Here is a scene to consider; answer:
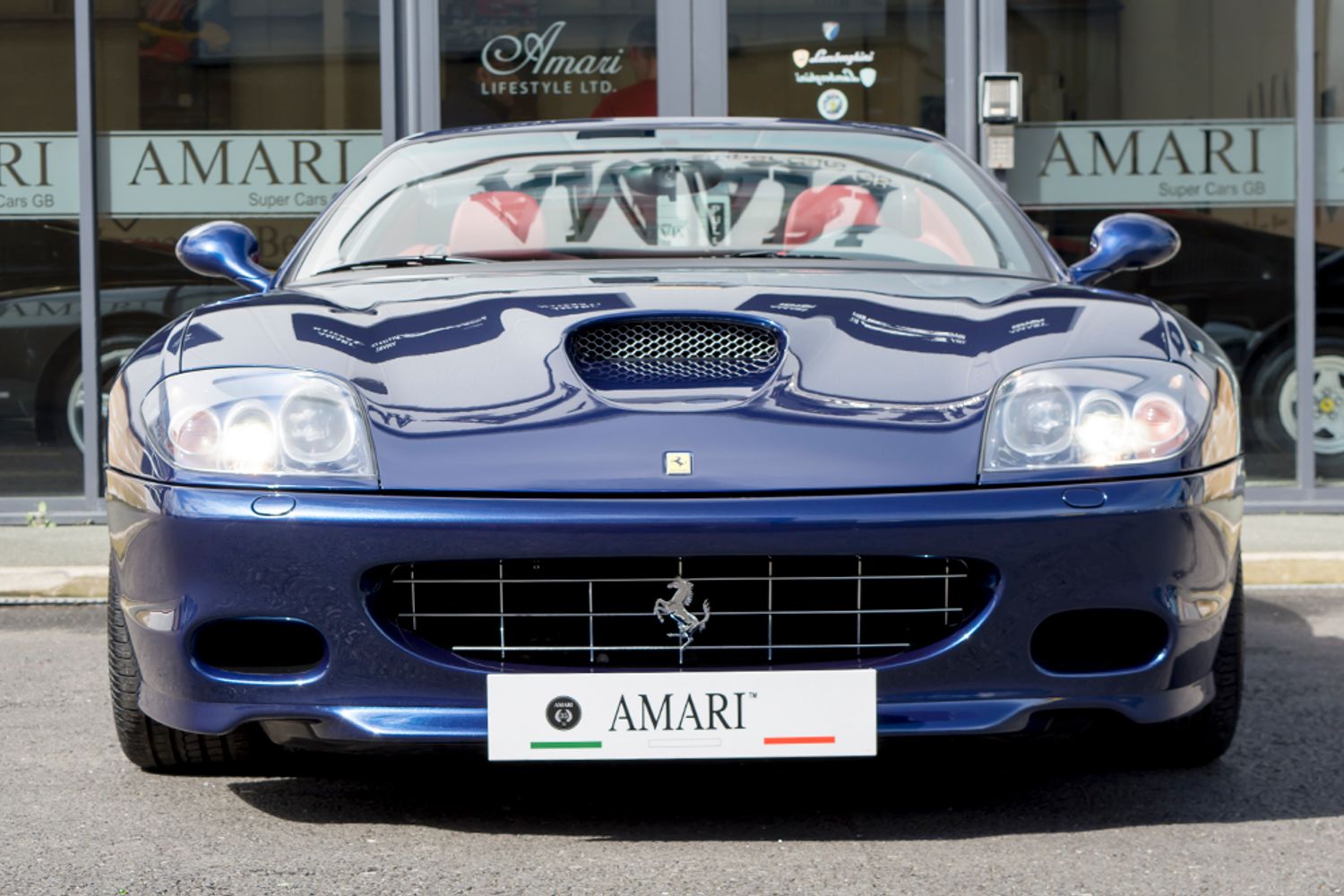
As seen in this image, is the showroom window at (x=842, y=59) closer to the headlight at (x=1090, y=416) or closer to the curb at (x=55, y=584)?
the curb at (x=55, y=584)

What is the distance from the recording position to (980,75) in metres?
8.07

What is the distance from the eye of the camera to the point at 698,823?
321cm

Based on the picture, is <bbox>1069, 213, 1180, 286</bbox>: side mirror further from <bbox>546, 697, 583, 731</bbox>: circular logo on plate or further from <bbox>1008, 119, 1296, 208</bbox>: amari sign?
<bbox>1008, 119, 1296, 208</bbox>: amari sign

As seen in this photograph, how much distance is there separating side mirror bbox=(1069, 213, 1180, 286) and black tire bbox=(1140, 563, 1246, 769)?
2.61ft

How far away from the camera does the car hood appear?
9.49ft

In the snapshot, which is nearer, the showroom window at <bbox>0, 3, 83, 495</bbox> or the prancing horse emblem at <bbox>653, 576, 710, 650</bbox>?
the prancing horse emblem at <bbox>653, 576, 710, 650</bbox>

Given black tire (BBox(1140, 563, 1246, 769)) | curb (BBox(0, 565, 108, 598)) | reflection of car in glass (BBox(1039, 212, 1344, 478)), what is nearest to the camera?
black tire (BBox(1140, 563, 1246, 769))

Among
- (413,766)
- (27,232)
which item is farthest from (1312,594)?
(27,232)

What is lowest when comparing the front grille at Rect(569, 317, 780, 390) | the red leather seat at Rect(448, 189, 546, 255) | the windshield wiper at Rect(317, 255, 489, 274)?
the front grille at Rect(569, 317, 780, 390)

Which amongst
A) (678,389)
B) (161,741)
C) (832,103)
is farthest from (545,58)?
(678,389)

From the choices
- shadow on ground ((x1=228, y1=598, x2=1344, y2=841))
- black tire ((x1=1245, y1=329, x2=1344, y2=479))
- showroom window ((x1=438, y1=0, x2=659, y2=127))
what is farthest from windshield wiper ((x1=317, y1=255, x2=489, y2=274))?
black tire ((x1=1245, y1=329, x2=1344, y2=479))

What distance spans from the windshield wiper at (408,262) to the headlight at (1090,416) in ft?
4.11

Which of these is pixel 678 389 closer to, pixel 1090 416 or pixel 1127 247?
pixel 1090 416

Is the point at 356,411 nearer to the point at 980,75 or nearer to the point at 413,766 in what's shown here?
the point at 413,766
